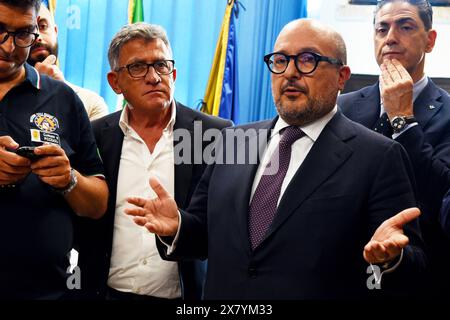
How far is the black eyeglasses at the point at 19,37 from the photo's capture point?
71.1 inches

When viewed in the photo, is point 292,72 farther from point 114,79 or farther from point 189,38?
point 189,38

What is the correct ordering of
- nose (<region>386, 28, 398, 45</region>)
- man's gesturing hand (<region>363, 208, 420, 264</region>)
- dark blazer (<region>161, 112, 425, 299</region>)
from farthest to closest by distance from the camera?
nose (<region>386, 28, 398, 45</region>) < dark blazer (<region>161, 112, 425, 299</region>) < man's gesturing hand (<region>363, 208, 420, 264</region>)

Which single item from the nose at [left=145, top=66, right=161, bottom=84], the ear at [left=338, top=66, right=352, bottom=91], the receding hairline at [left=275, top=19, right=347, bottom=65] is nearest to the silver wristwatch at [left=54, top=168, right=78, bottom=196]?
the nose at [left=145, top=66, right=161, bottom=84]

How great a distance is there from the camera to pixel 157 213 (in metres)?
1.81

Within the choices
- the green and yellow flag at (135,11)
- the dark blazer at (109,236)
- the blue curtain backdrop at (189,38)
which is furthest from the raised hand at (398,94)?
the green and yellow flag at (135,11)

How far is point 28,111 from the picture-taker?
73.7 inches

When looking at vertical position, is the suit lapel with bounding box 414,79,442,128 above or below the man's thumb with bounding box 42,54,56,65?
below

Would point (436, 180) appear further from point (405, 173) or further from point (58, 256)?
point (58, 256)

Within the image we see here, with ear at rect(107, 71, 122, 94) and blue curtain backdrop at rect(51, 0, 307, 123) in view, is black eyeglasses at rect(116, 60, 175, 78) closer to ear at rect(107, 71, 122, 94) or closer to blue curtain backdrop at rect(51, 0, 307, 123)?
ear at rect(107, 71, 122, 94)

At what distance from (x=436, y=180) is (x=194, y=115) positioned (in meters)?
1.04

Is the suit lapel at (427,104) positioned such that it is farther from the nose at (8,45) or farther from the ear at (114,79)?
the nose at (8,45)

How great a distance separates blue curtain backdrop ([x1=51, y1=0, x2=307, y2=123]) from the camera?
16.0 ft

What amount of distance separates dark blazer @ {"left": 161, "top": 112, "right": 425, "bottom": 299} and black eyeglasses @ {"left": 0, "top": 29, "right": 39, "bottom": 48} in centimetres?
82

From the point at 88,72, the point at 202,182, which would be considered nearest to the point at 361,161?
the point at 202,182
